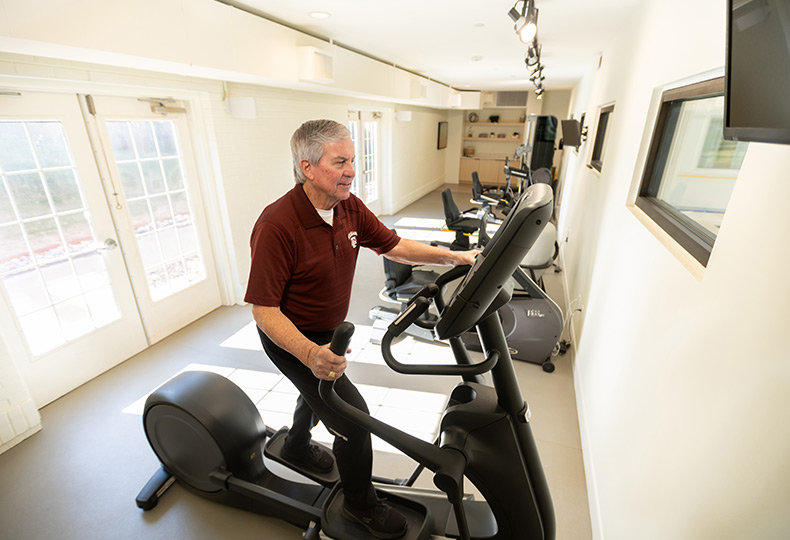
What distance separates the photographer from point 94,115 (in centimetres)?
271

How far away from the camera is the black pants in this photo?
149 centimetres

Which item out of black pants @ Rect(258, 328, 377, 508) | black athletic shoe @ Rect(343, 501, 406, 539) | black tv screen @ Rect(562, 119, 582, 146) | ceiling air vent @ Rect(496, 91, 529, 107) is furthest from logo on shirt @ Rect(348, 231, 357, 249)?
ceiling air vent @ Rect(496, 91, 529, 107)

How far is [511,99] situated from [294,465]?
1176 centimetres

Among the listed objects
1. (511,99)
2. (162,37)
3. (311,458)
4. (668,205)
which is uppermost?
(511,99)

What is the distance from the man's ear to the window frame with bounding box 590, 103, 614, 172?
346 centimetres

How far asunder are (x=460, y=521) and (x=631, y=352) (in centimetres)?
111

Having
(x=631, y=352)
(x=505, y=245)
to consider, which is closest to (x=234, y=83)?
(x=505, y=245)

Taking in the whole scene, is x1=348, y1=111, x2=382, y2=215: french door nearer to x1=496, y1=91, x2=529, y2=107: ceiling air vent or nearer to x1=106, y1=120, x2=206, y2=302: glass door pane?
x1=106, y1=120, x2=206, y2=302: glass door pane

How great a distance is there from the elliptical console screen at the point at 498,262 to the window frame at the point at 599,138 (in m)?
3.45

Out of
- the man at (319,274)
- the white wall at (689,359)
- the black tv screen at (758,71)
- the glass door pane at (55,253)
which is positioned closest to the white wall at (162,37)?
the glass door pane at (55,253)

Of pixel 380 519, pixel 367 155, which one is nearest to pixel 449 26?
pixel 380 519

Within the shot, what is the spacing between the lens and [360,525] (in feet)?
5.31

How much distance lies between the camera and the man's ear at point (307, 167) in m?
1.40

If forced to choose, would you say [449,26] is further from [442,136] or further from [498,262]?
[442,136]
